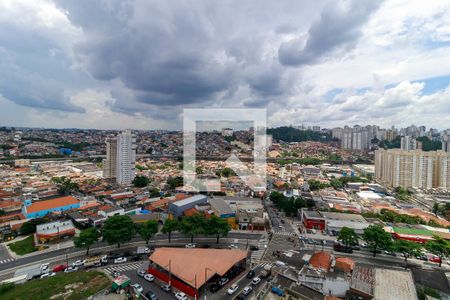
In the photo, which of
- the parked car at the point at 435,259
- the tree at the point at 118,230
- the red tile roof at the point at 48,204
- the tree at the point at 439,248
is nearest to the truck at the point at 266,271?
the tree at the point at 118,230

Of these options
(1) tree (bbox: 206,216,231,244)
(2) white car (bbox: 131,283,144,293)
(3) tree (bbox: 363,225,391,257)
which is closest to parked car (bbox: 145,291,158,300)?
(2) white car (bbox: 131,283,144,293)

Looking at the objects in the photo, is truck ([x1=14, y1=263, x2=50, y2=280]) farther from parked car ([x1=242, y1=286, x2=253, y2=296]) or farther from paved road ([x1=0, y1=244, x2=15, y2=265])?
parked car ([x1=242, y1=286, x2=253, y2=296])

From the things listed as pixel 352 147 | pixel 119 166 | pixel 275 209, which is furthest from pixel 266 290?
pixel 352 147

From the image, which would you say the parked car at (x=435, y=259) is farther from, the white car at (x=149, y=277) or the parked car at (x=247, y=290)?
the white car at (x=149, y=277)

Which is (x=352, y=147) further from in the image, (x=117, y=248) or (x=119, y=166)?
(x=117, y=248)

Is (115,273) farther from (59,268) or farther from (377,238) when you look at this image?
(377,238)
